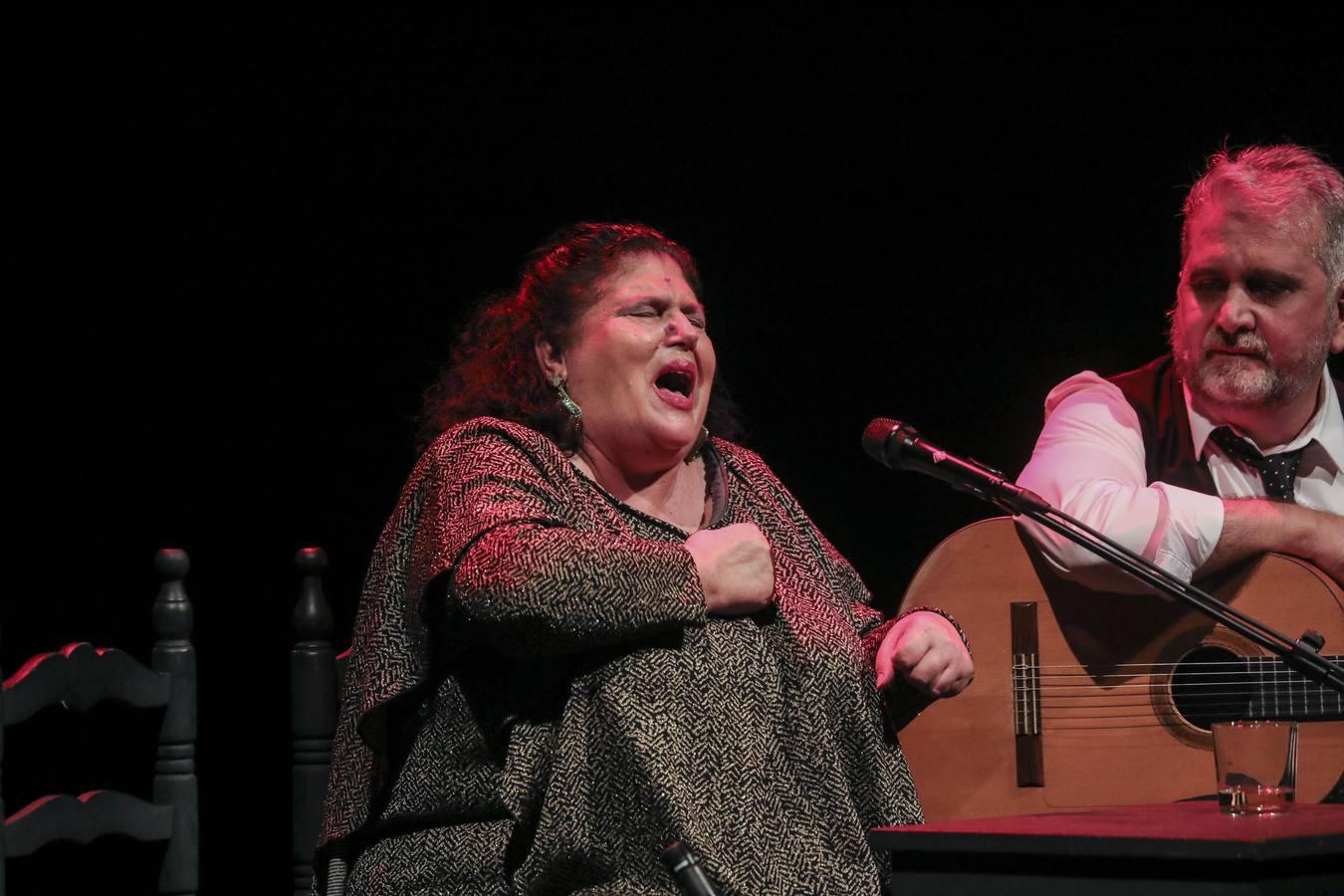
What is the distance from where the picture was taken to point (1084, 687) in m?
3.05

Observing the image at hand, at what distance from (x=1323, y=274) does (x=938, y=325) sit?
1070 mm

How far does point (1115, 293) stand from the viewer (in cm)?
393

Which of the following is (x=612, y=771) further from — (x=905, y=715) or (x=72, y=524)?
(x=72, y=524)

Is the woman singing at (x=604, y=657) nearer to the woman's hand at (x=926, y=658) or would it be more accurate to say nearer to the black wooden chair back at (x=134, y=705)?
the woman's hand at (x=926, y=658)

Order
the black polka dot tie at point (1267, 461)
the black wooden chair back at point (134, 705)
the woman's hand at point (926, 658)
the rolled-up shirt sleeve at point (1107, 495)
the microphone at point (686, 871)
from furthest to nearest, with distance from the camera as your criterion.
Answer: the black polka dot tie at point (1267, 461) < the rolled-up shirt sleeve at point (1107, 495) < the woman's hand at point (926, 658) < the black wooden chair back at point (134, 705) < the microphone at point (686, 871)

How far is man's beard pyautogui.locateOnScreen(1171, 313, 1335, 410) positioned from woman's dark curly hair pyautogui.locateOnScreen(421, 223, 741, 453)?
1.17 m

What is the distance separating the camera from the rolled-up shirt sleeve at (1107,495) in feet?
9.50

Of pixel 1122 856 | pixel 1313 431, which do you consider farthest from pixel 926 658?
pixel 1313 431

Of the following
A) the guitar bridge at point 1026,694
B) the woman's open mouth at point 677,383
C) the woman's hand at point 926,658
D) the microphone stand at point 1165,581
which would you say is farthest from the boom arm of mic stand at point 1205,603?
the guitar bridge at point 1026,694

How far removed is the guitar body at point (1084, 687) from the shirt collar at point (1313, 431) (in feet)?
1.15

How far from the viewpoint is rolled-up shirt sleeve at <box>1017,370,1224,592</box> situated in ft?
9.50

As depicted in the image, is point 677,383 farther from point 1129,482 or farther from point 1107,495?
point 1129,482

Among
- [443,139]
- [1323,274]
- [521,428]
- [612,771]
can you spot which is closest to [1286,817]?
[612,771]

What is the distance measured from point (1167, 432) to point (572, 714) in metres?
1.67
